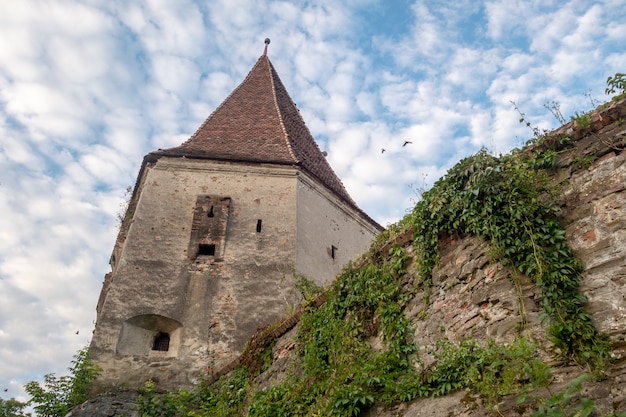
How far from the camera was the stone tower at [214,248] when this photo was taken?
9680 millimetres

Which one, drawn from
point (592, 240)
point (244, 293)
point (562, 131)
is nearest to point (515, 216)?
point (592, 240)

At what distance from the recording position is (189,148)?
12.7m

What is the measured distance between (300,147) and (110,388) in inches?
287

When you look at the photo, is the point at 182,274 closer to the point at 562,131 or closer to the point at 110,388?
the point at 110,388

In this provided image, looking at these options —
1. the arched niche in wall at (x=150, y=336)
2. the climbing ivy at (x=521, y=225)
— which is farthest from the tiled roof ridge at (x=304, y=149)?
the climbing ivy at (x=521, y=225)

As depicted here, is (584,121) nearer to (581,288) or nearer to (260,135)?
(581,288)

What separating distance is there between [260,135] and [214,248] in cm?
387

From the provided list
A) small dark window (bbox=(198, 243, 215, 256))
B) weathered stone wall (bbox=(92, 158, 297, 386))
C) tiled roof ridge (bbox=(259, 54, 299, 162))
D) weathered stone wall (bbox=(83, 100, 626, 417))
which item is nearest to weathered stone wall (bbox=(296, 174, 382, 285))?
weathered stone wall (bbox=(92, 158, 297, 386))

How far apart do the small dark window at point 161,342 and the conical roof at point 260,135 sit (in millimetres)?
4013

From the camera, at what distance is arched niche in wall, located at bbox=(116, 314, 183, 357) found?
967 centimetres

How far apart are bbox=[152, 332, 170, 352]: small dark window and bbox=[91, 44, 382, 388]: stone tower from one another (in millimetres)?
21

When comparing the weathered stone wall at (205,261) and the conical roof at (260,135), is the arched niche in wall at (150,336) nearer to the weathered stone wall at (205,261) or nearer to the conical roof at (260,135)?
the weathered stone wall at (205,261)

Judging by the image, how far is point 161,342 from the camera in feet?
33.0

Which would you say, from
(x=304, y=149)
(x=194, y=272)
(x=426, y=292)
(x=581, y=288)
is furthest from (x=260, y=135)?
(x=581, y=288)
